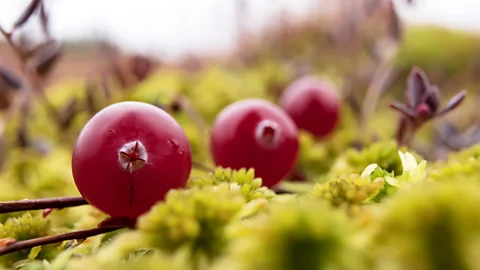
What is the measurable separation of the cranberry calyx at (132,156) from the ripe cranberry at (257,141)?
0.19 metres

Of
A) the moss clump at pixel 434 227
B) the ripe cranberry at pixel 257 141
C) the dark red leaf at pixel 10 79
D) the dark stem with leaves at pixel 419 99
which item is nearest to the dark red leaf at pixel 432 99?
the dark stem with leaves at pixel 419 99

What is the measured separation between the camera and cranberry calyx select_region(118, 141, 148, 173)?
16.0 inches

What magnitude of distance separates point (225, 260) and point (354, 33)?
1.63 metres

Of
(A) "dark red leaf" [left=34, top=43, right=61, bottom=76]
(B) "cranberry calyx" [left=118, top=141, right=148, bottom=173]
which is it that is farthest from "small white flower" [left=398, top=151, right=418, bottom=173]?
(A) "dark red leaf" [left=34, top=43, right=61, bottom=76]

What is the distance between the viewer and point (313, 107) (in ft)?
3.35

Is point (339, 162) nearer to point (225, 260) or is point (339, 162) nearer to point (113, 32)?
point (225, 260)

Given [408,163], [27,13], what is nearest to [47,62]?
[27,13]

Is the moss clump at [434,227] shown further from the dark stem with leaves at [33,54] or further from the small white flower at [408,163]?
the dark stem with leaves at [33,54]

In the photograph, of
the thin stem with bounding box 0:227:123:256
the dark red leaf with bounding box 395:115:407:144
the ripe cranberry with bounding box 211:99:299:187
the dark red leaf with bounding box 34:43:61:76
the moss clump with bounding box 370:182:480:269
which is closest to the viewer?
the moss clump with bounding box 370:182:480:269

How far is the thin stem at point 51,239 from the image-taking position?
38 centimetres

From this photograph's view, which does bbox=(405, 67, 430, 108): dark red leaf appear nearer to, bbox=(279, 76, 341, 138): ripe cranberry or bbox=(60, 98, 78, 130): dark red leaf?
bbox=(279, 76, 341, 138): ripe cranberry

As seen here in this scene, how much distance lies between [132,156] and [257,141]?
0.20 meters

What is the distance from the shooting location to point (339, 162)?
668 mm

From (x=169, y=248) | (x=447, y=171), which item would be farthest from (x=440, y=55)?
(x=169, y=248)
